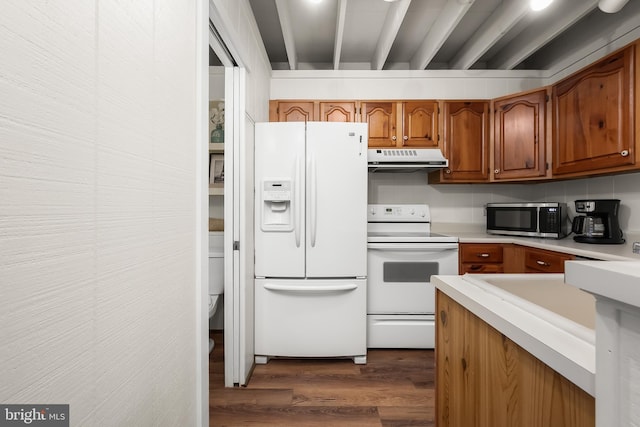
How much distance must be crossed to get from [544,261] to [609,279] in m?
2.28

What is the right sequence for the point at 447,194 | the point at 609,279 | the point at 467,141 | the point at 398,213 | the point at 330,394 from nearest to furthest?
the point at 609,279, the point at 330,394, the point at 467,141, the point at 398,213, the point at 447,194

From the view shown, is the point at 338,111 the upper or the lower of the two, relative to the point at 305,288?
upper

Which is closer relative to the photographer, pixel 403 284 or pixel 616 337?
pixel 616 337

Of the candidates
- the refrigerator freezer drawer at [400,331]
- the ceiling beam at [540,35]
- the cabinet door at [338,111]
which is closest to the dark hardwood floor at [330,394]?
the refrigerator freezer drawer at [400,331]

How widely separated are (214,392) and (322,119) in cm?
234

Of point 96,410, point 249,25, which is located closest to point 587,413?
point 96,410

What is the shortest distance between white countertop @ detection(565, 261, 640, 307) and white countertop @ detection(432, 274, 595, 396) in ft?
0.57

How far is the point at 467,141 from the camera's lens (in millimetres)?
2955

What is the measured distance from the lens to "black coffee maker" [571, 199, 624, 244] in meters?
2.14

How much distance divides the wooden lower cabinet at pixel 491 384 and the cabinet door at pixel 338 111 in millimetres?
2224

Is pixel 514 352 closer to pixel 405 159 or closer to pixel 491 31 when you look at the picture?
pixel 405 159

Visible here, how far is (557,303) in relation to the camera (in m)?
0.85

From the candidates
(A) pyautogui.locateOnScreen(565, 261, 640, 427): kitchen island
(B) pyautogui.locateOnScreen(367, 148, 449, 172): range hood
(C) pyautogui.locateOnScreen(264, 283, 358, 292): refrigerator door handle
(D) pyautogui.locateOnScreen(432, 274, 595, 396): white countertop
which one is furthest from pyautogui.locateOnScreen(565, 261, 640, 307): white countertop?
(B) pyautogui.locateOnScreen(367, 148, 449, 172): range hood

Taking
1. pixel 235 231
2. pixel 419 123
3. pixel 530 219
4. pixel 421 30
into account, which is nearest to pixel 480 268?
pixel 530 219
